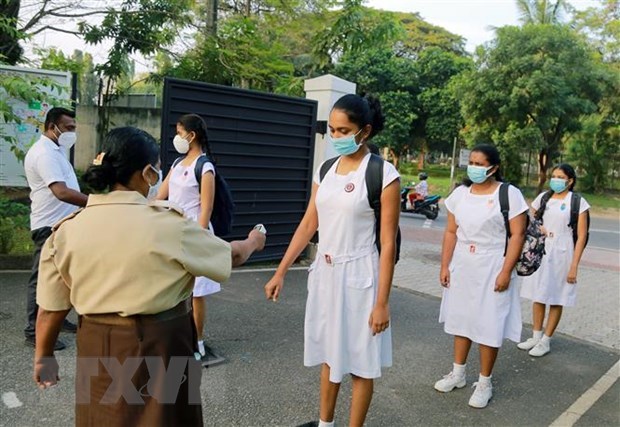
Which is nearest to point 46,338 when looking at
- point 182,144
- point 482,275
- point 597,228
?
point 182,144

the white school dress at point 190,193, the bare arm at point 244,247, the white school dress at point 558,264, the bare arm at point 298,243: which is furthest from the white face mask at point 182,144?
the white school dress at point 558,264

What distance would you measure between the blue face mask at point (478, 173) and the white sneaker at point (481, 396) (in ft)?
4.62

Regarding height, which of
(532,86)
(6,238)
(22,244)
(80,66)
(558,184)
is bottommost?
(22,244)

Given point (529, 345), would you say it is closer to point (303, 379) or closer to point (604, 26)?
point (303, 379)

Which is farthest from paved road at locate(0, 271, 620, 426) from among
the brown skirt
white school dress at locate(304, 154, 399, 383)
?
the brown skirt

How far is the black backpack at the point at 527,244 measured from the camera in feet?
11.8

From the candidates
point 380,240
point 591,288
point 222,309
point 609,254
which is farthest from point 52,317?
point 609,254

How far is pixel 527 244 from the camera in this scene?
3.80m

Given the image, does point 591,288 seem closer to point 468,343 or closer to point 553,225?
point 553,225

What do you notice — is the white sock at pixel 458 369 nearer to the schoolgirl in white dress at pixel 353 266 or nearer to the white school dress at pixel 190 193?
the schoolgirl in white dress at pixel 353 266

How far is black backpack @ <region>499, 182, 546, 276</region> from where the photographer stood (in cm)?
360

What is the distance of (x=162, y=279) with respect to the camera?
1.75 meters

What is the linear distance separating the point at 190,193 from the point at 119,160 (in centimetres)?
200

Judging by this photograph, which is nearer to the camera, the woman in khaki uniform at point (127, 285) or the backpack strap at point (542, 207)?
the woman in khaki uniform at point (127, 285)
